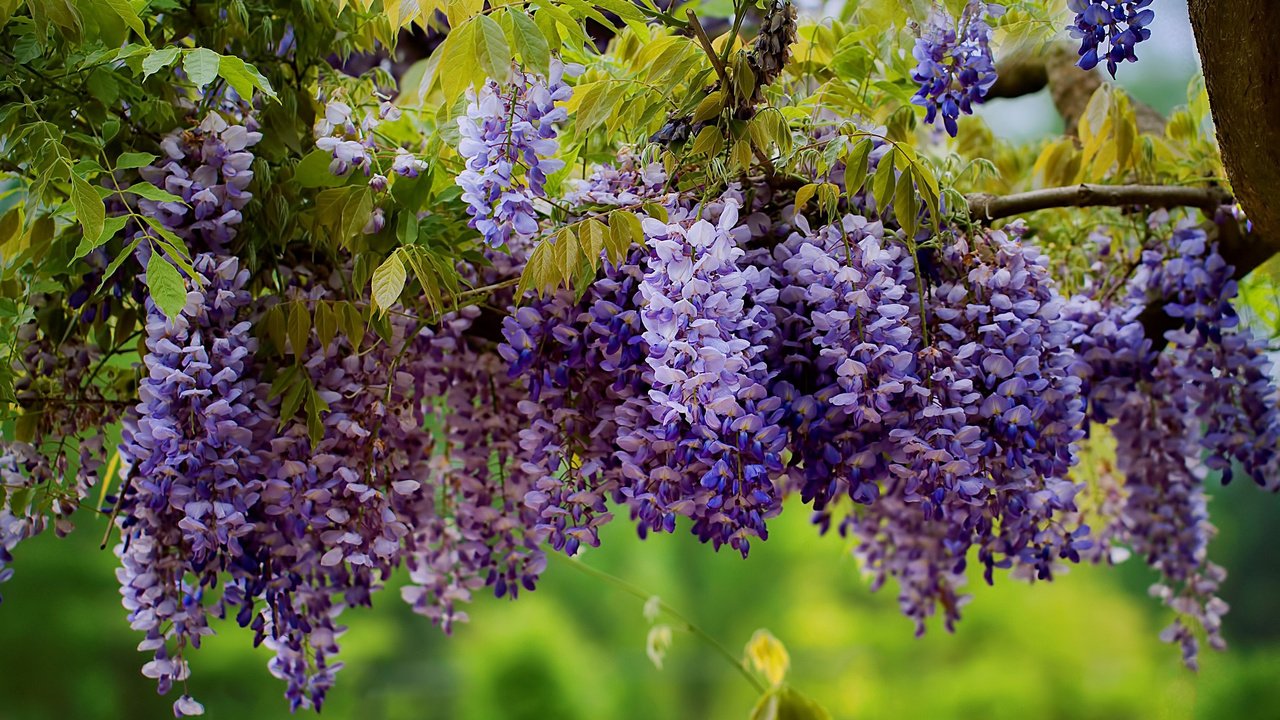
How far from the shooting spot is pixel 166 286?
733mm

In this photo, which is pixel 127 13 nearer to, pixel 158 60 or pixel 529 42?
pixel 158 60

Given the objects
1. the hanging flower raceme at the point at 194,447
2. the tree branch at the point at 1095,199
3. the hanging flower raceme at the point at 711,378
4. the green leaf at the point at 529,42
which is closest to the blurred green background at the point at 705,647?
the tree branch at the point at 1095,199

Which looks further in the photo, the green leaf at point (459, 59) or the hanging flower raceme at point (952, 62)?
the hanging flower raceme at point (952, 62)

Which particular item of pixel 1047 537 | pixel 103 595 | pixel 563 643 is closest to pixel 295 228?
pixel 1047 537

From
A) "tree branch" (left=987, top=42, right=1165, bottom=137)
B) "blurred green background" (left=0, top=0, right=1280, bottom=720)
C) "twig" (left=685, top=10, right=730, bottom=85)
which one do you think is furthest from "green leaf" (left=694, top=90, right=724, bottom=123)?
"blurred green background" (left=0, top=0, right=1280, bottom=720)

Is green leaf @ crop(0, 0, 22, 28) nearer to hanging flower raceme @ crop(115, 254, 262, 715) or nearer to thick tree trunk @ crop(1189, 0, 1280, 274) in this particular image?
hanging flower raceme @ crop(115, 254, 262, 715)

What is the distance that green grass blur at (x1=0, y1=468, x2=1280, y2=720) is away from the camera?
264 cm

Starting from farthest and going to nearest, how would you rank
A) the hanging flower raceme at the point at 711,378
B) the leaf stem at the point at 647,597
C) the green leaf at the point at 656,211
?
the leaf stem at the point at 647,597
the green leaf at the point at 656,211
the hanging flower raceme at the point at 711,378

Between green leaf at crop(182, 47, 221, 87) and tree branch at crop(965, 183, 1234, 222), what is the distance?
0.61m

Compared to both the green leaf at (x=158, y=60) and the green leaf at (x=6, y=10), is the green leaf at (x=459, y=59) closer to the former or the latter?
the green leaf at (x=158, y=60)

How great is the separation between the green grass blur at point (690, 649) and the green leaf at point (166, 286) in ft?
6.64

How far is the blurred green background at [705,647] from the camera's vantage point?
2.64m

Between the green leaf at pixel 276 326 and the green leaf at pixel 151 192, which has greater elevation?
the green leaf at pixel 151 192

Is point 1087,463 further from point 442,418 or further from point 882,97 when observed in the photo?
point 442,418
